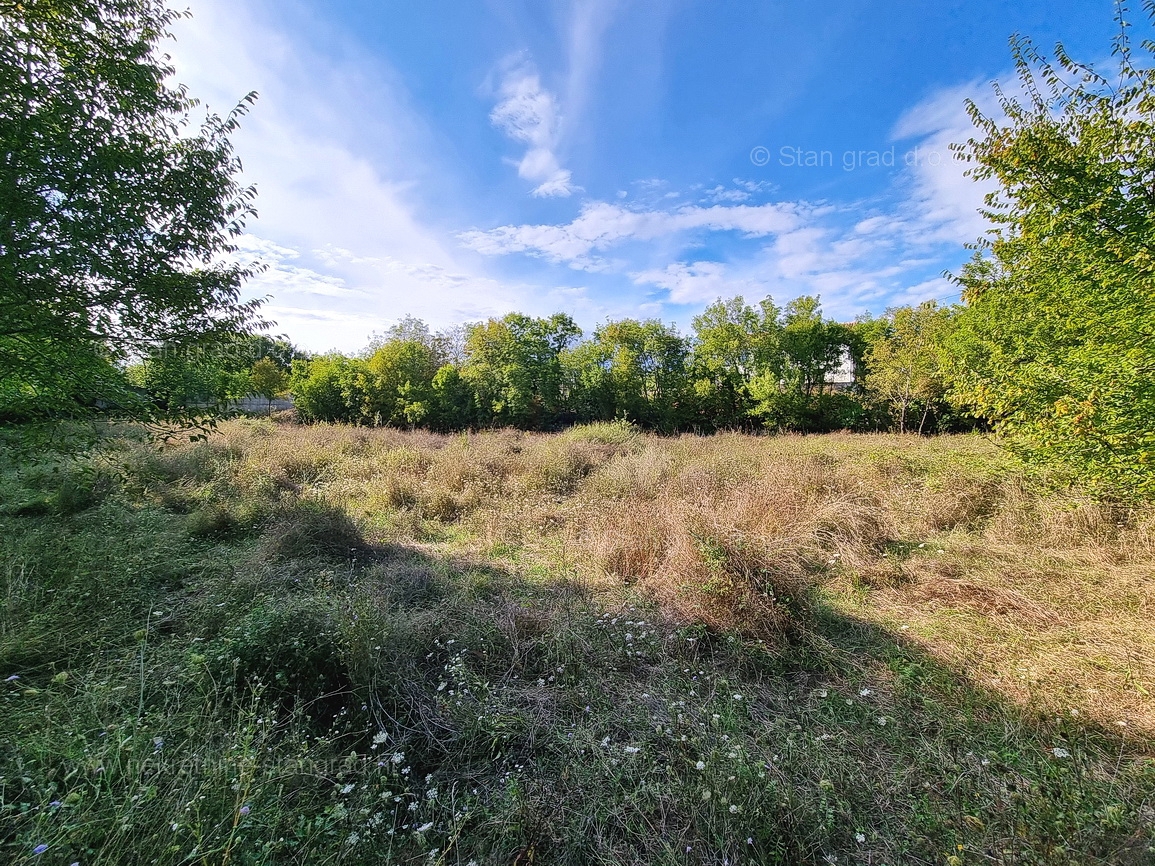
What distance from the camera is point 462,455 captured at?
895 cm

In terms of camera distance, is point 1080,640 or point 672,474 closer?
point 1080,640

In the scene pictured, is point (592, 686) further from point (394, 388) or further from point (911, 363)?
point (394, 388)

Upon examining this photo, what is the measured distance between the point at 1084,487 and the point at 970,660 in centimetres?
307

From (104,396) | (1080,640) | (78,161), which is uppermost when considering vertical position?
(78,161)

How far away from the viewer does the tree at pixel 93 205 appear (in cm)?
268

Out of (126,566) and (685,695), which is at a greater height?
(126,566)

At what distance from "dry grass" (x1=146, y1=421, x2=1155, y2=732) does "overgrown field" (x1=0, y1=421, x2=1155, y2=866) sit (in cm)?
4

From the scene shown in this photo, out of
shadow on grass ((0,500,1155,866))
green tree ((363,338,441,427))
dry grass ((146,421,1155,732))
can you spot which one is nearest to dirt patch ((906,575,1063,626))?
dry grass ((146,421,1155,732))

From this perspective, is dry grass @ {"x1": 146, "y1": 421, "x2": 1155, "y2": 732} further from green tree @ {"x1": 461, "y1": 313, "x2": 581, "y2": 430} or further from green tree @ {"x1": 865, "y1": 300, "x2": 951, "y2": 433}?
green tree @ {"x1": 461, "y1": 313, "x2": 581, "y2": 430}

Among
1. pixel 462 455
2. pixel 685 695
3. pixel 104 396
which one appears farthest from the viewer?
pixel 462 455

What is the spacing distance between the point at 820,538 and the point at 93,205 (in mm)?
7282

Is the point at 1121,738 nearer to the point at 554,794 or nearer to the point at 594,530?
the point at 554,794

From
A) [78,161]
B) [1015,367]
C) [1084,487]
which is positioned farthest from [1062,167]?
[78,161]

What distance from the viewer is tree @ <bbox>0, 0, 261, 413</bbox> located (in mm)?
2682
